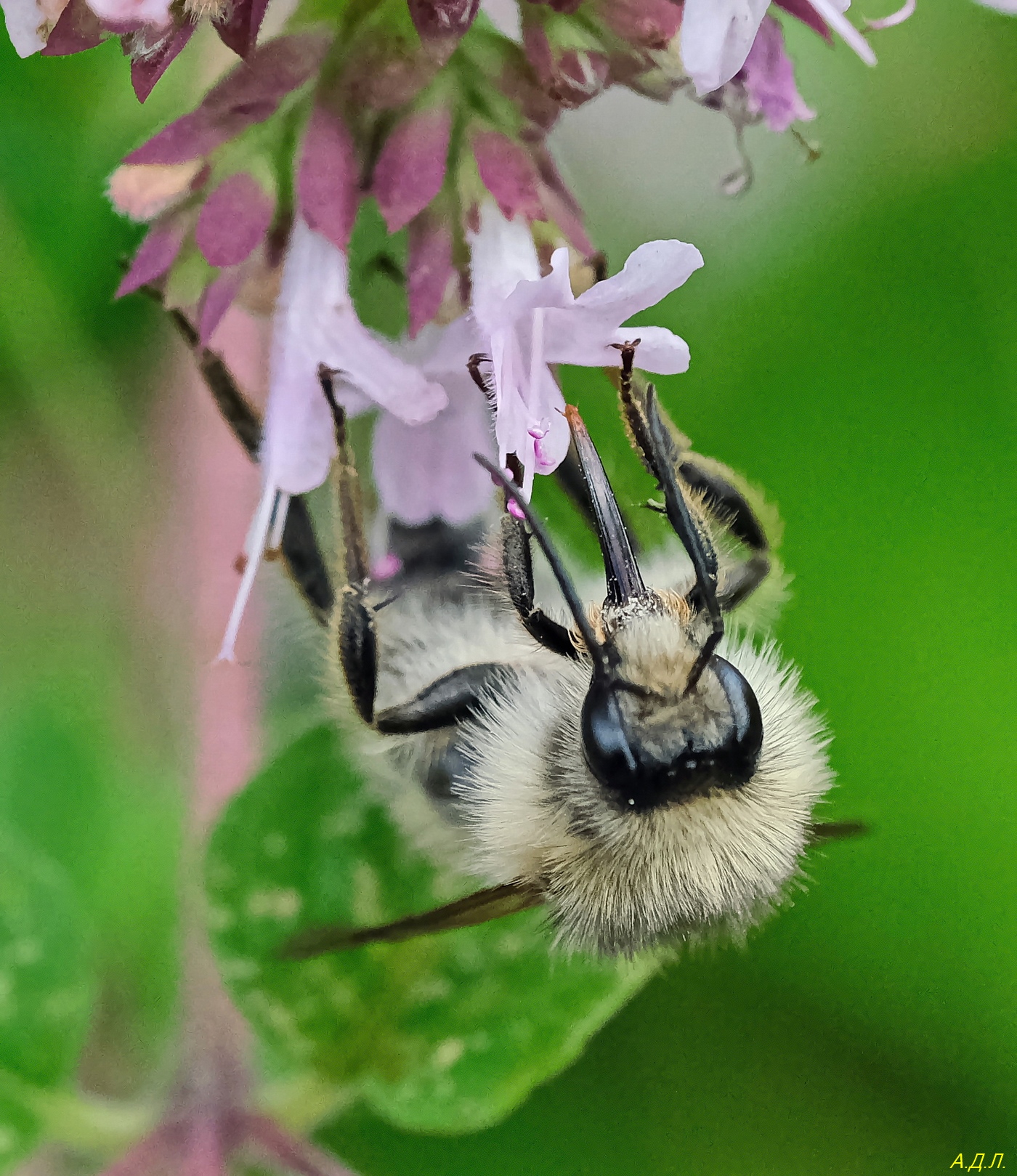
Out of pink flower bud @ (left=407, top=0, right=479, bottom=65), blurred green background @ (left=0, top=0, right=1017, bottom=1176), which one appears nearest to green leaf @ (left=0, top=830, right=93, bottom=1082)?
blurred green background @ (left=0, top=0, right=1017, bottom=1176)

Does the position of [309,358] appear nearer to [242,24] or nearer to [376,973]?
[242,24]

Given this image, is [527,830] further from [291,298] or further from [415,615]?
[291,298]

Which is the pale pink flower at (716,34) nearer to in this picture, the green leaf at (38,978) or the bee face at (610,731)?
the bee face at (610,731)

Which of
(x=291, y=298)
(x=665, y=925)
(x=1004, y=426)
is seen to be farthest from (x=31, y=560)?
(x=1004, y=426)

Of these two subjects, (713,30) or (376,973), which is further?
(376,973)

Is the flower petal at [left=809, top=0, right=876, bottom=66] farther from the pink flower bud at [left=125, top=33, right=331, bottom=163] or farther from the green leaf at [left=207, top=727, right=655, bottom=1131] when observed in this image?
the green leaf at [left=207, top=727, right=655, bottom=1131]

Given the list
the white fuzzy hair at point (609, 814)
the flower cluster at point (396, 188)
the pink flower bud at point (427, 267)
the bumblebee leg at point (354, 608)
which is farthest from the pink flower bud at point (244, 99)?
the white fuzzy hair at point (609, 814)

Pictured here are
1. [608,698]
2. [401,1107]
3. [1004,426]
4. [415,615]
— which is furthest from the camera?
[1004,426]

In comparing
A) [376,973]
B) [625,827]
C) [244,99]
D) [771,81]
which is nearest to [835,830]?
[625,827]
